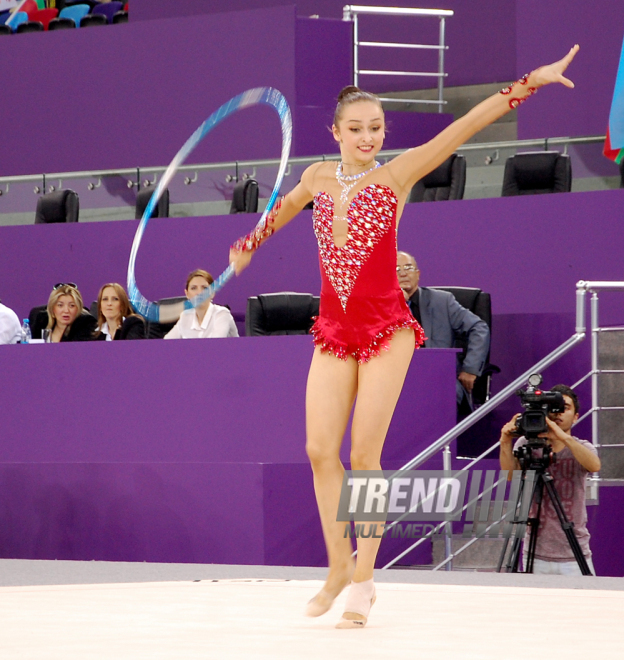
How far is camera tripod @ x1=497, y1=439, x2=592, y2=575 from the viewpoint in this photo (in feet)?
15.4

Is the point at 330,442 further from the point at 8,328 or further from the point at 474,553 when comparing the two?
the point at 8,328

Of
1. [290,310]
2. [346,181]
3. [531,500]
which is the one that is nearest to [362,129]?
[346,181]

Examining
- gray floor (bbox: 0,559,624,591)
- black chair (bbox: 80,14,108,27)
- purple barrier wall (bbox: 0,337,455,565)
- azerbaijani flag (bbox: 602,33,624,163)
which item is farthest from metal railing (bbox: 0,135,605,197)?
gray floor (bbox: 0,559,624,591)

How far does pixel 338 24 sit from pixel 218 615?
22.5ft

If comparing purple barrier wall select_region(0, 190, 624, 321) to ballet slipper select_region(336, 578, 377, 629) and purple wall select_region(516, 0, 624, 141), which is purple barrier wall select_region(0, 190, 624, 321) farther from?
ballet slipper select_region(336, 578, 377, 629)

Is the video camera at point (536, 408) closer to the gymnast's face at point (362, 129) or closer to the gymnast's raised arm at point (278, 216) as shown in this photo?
the gymnast's raised arm at point (278, 216)

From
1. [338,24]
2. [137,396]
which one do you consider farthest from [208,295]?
[338,24]

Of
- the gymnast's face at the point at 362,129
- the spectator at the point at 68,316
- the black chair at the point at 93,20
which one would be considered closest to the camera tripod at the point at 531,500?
the gymnast's face at the point at 362,129

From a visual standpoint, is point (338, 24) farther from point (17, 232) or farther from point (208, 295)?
point (208, 295)

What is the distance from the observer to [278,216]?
3.21 m

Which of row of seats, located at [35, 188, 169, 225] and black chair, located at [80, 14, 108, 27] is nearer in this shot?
row of seats, located at [35, 188, 169, 225]

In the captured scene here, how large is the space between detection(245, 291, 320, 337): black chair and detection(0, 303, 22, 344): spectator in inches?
50.8

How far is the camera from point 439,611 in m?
2.99

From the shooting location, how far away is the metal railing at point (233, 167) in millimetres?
7031
